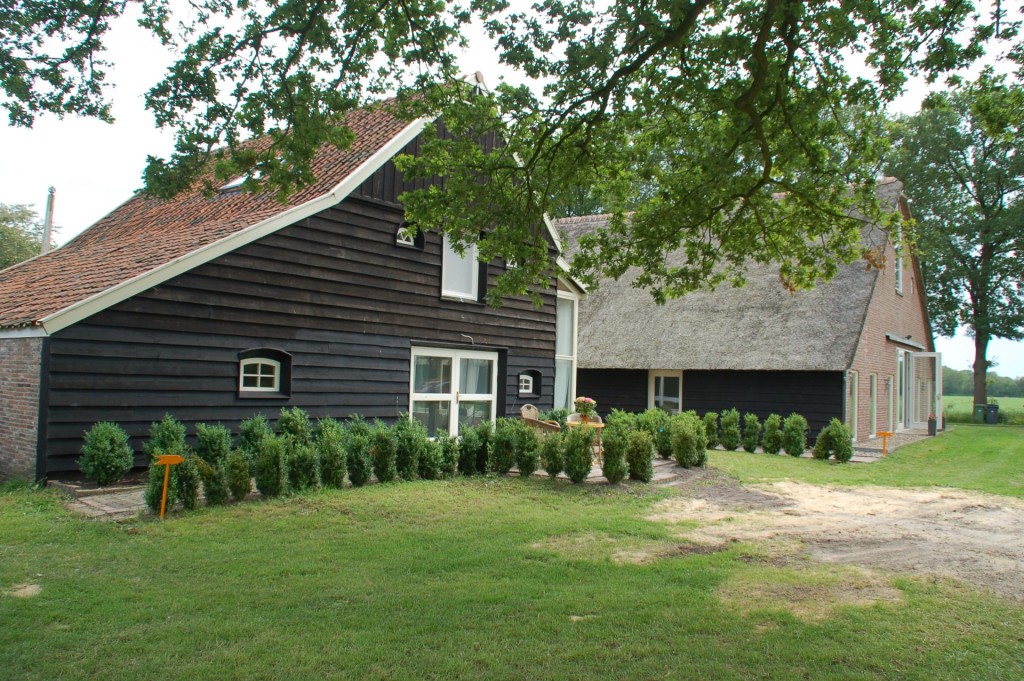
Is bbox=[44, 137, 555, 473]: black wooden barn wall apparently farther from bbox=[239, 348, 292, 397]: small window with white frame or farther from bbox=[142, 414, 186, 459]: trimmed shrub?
bbox=[142, 414, 186, 459]: trimmed shrub

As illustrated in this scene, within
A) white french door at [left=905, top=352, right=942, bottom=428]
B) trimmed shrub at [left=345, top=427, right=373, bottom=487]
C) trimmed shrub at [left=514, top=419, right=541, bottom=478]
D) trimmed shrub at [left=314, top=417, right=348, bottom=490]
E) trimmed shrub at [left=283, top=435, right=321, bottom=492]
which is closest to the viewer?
trimmed shrub at [left=283, top=435, right=321, bottom=492]

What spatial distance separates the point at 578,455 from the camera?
11.0 m

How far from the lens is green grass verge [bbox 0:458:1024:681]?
4.50 metres

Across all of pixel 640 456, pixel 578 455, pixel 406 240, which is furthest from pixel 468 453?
pixel 406 240

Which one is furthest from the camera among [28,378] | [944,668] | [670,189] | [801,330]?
[801,330]

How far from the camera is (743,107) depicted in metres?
7.42

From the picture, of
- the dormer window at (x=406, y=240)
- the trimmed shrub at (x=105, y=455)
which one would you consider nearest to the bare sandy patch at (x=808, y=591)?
the trimmed shrub at (x=105, y=455)

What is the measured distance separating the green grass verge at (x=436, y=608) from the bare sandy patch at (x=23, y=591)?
2cm

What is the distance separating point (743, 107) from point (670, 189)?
1.82 metres

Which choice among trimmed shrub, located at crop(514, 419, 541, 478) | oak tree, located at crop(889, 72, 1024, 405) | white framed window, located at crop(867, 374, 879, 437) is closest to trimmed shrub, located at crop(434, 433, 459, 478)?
A: trimmed shrub, located at crop(514, 419, 541, 478)

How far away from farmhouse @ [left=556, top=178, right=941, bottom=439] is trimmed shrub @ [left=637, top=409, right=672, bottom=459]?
5.70 m

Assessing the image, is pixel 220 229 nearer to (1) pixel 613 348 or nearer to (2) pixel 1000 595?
(2) pixel 1000 595

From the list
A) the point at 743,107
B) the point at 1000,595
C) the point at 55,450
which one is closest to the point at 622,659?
the point at 1000,595

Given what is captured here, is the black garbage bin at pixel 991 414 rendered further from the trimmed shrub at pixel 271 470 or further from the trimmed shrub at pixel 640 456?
the trimmed shrub at pixel 271 470
